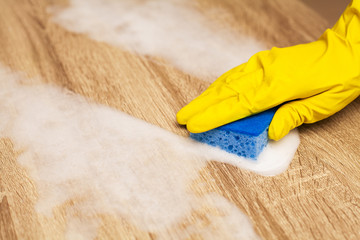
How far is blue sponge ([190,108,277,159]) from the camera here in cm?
102

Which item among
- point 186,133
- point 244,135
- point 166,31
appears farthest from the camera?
point 166,31

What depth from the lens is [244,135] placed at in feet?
3.35

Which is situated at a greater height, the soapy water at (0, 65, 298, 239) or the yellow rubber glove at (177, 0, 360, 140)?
the yellow rubber glove at (177, 0, 360, 140)

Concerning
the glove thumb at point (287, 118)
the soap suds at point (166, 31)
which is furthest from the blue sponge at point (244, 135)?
the soap suds at point (166, 31)

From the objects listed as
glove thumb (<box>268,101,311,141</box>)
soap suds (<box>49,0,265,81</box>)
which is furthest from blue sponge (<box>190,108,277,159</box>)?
soap suds (<box>49,0,265,81</box>)

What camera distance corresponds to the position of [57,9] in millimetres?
1611

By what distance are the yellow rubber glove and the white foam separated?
0.33 ft

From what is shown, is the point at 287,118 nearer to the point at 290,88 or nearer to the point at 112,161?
the point at 290,88

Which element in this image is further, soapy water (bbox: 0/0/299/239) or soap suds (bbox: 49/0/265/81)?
soap suds (bbox: 49/0/265/81)

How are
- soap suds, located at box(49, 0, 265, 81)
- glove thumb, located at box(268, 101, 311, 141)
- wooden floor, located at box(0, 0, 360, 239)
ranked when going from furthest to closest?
soap suds, located at box(49, 0, 265, 81), glove thumb, located at box(268, 101, 311, 141), wooden floor, located at box(0, 0, 360, 239)

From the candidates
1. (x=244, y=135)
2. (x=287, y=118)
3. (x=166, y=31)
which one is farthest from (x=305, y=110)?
(x=166, y=31)

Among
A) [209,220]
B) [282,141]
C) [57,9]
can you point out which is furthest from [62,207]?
[57,9]

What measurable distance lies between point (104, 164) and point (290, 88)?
0.45m

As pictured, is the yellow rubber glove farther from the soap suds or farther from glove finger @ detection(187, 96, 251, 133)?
the soap suds
